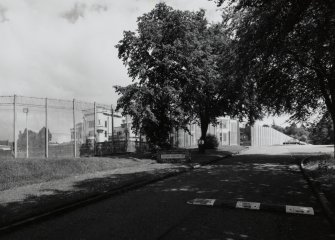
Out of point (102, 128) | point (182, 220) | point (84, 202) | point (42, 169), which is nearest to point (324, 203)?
point (182, 220)

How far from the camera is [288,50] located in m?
17.1

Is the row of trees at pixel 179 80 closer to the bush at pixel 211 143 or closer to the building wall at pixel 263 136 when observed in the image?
the bush at pixel 211 143

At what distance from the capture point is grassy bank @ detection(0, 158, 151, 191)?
14.4m

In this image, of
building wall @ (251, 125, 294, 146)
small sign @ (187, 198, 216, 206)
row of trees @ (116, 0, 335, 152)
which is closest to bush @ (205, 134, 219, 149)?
row of trees @ (116, 0, 335, 152)

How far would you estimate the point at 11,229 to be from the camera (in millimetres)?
7508

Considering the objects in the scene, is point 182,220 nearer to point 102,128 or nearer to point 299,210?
point 299,210

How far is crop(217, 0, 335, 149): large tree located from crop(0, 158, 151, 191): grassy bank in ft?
28.5

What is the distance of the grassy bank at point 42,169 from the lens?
14430mm

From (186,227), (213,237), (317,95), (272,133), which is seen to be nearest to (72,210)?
(186,227)

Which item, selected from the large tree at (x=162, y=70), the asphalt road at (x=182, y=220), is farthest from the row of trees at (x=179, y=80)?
the asphalt road at (x=182, y=220)

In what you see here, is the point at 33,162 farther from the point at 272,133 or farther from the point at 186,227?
the point at 272,133

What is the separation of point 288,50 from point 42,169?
1245 cm

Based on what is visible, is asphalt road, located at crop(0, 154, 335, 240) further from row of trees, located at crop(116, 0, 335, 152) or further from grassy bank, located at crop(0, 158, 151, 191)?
row of trees, located at crop(116, 0, 335, 152)

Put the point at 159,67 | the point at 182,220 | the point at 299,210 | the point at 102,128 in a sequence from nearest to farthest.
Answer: the point at 182,220 < the point at 299,210 < the point at 102,128 < the point at 159,67
